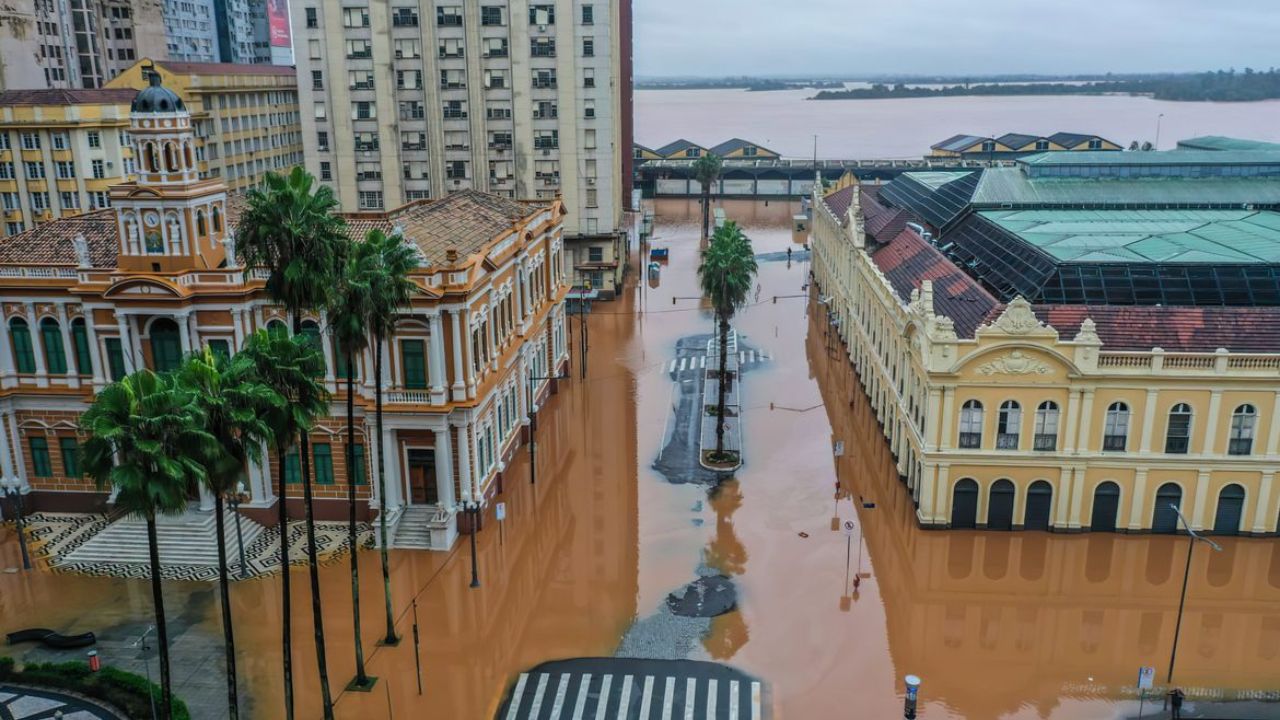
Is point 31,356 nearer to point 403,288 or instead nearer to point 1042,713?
point 403,288

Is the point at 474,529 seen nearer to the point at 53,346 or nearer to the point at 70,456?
the point at 70,456

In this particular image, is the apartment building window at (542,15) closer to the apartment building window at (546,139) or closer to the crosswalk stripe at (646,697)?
the apartment building window at (546,139)

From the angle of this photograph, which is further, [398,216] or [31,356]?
[398,216]

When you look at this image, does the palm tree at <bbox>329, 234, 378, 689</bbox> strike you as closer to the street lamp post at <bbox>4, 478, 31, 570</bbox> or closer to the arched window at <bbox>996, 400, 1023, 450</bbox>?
the street lamp post at <bbox>4, 478, 31, 570</bbox>

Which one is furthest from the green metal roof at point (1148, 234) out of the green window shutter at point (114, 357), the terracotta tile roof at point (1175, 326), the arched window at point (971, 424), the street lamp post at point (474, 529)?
the green window shutter at point (114, 357)

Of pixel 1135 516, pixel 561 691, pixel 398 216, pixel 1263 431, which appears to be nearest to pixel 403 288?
pixel 561 691

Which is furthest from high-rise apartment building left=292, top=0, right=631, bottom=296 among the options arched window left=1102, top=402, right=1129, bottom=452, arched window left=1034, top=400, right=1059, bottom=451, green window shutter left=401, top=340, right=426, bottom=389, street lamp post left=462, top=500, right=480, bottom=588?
arched window left=1102, top=402, right=1129, bottom=452

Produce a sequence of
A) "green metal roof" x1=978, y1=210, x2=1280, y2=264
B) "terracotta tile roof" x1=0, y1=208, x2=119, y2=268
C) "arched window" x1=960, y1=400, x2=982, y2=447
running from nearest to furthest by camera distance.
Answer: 1. "arched window" x1=960, y1=400, x2=982, y2=447
2. "terracotta tile roof" x1=0, y1=208, x2=119, y2=268
3. "green metal roof" x1=978, y1=210, x2=1280, y2=264
